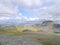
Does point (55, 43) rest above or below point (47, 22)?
below

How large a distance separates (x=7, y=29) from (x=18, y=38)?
1.56 m

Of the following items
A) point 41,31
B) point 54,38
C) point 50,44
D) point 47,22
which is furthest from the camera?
point 47,22

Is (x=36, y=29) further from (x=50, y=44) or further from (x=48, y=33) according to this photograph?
(x=50, y=44)

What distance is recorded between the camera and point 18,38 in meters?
12.9

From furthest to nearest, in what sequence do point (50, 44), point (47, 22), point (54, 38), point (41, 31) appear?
point (47, 22)
point (41, 31)
point (54, 38)
point (50, 44)

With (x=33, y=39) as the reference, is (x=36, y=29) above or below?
above

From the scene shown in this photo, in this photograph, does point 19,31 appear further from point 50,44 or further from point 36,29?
point 50,44

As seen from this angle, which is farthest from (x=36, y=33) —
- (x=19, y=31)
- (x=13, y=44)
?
Answer: (x=13, y=44)

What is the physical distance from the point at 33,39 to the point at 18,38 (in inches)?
62.0

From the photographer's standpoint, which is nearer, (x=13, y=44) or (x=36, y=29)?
(x=13, y=44)

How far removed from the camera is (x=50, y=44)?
11.5m

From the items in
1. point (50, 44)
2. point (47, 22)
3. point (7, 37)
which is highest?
point (47, 22)

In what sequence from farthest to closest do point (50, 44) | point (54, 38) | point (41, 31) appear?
point (41, 31) < point (54, 38) < point (50, 44)

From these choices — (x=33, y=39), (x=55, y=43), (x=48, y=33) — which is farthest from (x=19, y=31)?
(x=55, y=43)
